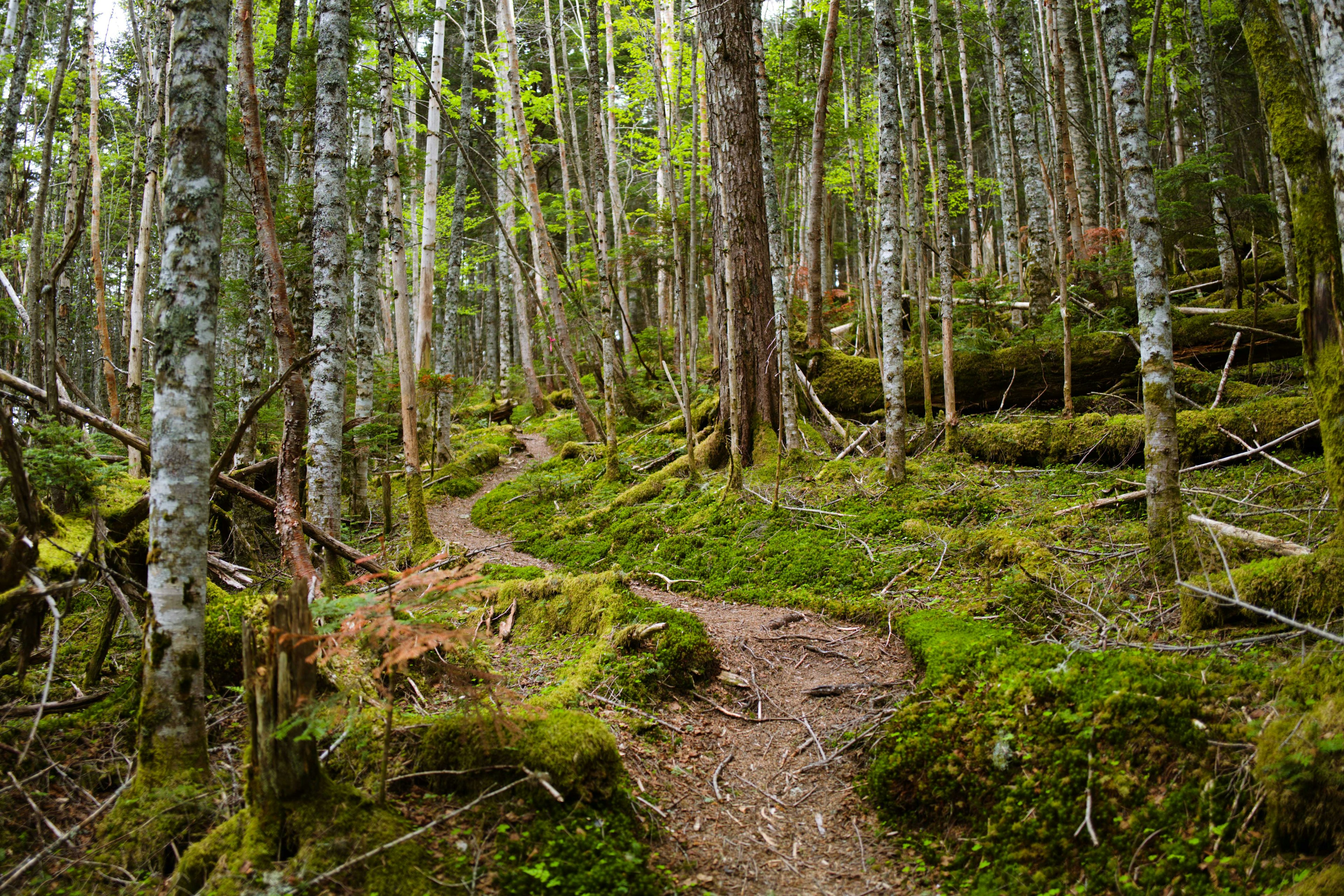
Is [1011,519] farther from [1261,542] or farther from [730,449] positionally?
[730,449]

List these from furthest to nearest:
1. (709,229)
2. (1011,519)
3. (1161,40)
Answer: (1161,40) → (709,229) → (1011,519)

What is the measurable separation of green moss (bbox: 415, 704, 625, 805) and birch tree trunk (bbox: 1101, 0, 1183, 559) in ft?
12.7

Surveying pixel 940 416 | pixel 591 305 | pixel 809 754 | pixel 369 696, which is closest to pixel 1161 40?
pixel 940 416

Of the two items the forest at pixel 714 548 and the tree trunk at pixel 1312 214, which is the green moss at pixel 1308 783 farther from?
the tree trunk at pixel 1312 214

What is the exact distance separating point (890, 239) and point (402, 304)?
5.63 meters

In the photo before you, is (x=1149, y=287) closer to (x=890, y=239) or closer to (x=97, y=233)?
(x=890, y=239)

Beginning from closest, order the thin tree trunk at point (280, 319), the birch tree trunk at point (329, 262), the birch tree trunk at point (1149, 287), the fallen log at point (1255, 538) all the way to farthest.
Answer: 1. the fallen log at point (1255, 538)
2. the birch tree trunk at point (1149, 287)
3. the thin tree trunk at point (280, 319)
4. the birch tree trunk at point (329, 262)

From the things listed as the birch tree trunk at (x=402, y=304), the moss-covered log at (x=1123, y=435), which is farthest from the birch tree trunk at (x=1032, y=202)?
the birch tree trunk at (x=402, y=304)

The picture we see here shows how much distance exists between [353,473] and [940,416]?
9.08 metres

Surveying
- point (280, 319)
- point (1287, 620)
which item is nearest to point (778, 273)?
point (280, 319)

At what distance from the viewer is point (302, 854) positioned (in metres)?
2.68

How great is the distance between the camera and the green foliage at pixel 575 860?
282 cm

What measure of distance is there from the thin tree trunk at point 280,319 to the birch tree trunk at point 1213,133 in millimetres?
12337

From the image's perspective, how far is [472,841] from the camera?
2945 millimetres
